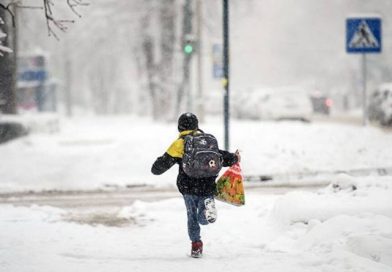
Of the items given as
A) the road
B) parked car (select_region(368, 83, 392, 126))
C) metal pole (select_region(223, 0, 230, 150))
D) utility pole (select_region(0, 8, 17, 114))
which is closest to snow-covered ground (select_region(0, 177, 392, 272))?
the road

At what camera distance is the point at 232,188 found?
7.58 m

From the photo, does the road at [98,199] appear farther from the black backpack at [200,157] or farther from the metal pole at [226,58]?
the black backpack at [200,157]

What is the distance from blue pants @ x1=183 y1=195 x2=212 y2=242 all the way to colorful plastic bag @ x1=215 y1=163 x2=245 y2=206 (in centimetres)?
48

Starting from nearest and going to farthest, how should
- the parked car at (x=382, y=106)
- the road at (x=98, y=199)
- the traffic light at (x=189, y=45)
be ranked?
the road at (x=98, y=199) → the traffic light at (x=189, y=45) → the parked car at (x=382, y=106)

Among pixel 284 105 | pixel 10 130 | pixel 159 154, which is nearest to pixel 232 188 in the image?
pixel 159 154

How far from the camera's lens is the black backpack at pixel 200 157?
269 inches

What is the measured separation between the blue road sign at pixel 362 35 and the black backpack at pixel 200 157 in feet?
32.8

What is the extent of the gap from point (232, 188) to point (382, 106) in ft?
43.9

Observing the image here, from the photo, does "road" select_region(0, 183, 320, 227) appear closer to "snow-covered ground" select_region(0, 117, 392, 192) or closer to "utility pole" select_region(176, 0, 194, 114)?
"snow-covered ground" select_region(0, 117, 392, 192)

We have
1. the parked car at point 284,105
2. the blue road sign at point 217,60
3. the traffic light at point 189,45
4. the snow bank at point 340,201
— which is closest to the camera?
the snow bank at point 340,201

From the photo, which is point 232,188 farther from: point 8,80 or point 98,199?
point 8,80

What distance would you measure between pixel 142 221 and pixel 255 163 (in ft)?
22.5

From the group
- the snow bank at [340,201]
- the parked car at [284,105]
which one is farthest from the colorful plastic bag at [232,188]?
the parked car at [284,105]

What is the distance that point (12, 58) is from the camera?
21.7m
